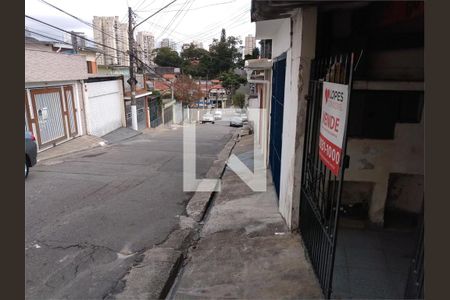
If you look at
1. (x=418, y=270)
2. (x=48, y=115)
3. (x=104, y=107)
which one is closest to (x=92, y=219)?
(x=418, y=270)

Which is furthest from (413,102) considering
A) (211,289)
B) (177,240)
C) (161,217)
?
(161,217)

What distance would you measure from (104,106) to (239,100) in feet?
111

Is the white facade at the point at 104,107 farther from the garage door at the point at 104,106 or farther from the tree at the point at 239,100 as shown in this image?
the tree at the point at 239,100

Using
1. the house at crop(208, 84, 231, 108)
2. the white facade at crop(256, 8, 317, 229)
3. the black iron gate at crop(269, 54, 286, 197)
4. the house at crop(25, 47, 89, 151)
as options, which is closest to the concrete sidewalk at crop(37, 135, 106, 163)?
the house at crop(25, 47, 89, 151)

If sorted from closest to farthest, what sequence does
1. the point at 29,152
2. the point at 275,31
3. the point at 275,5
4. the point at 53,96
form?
the point at 275,5 → the point at 275,31 → the point at 29,152 → the point at 53,96

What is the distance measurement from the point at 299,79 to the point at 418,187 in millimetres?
2270

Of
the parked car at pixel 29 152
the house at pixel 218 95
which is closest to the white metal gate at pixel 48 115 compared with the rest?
the parked car at pixel 29 152

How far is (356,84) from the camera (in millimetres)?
4000

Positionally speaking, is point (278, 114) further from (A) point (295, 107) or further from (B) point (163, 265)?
(B) point (163, 265)

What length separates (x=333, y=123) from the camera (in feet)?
10.2

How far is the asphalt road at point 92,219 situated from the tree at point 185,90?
34833 millimetres

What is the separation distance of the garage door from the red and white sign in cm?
1502

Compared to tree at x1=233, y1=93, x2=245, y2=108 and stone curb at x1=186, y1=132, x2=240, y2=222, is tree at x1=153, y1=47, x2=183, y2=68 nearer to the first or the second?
tree at x1=233, y1=93, x2=245, y2=108

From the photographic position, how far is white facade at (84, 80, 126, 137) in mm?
16881
